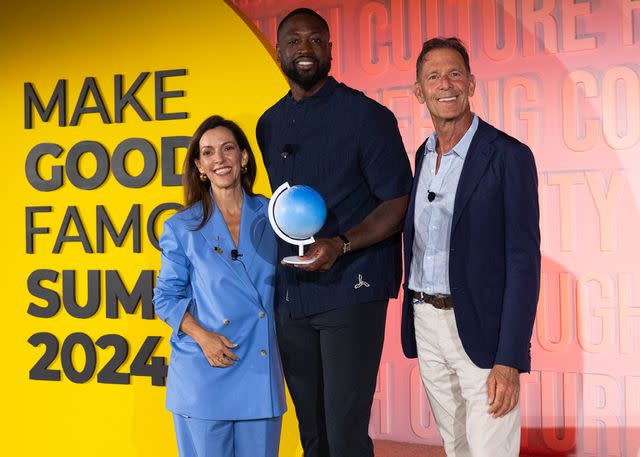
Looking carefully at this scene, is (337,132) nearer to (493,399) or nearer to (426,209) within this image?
(426,209)

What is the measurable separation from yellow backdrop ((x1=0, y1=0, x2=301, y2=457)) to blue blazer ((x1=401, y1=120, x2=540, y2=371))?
1.67m

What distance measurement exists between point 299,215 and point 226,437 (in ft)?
3.06

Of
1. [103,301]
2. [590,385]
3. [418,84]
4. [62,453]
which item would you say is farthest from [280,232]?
[590,385]

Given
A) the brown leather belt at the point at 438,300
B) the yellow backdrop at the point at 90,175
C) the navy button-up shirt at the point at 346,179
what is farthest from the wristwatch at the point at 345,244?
the yellow backdrop at the point at 90,175

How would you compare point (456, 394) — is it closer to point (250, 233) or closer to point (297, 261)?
point (297, 261)

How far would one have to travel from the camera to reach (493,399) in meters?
2.29

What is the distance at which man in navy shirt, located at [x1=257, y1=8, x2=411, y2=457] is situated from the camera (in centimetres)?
260

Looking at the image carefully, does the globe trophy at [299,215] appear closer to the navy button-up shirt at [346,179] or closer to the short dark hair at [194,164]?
the navy button-up shirt at [346,179]

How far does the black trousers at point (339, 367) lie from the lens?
2596 millimetres

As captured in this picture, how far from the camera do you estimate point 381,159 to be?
8.56ft

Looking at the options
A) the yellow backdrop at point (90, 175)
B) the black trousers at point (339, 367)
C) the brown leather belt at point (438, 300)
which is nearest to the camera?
the brown leather belt at point (438, 300)

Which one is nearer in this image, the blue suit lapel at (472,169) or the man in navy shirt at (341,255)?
the blue suit lapel at (472,169)

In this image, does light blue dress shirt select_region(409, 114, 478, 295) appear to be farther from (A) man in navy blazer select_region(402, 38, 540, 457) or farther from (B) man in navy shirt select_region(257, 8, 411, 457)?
(B) man in navy shirt select_region(257, 8, 411, 457)

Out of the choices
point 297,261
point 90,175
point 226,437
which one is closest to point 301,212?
point 297,261
